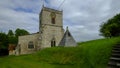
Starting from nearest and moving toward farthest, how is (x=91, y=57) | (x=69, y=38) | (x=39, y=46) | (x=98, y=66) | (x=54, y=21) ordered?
1. (x=98, y=66)
2. (x=91, y=57)
3. (x=69, y=38)
4. (x=39, y=46)
5. (x=54, y=21)

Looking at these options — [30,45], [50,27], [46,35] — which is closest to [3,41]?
[30,45]

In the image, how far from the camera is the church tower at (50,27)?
135 feet

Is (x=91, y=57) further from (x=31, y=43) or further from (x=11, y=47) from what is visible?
(x=11, y=47)

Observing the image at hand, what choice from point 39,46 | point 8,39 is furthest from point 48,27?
point 8,39

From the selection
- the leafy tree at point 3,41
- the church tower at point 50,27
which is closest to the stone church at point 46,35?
the church tower at point 50,27

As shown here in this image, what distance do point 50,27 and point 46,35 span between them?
A: 247cm

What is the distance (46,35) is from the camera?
136ft

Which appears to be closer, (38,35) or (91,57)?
(91,57)

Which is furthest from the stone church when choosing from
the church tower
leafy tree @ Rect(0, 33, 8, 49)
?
leafy tree @ Rect(0, 33, 8, 49)

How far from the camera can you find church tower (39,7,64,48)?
4128cm

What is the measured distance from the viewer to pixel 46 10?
42750mm

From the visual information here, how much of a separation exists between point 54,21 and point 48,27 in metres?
2.69

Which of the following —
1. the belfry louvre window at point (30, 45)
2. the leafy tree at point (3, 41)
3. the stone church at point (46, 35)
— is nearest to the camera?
the stone church at point (46, 35)

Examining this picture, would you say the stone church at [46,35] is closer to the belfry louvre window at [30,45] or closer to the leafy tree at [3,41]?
the belfry louvre window at [30,45]
